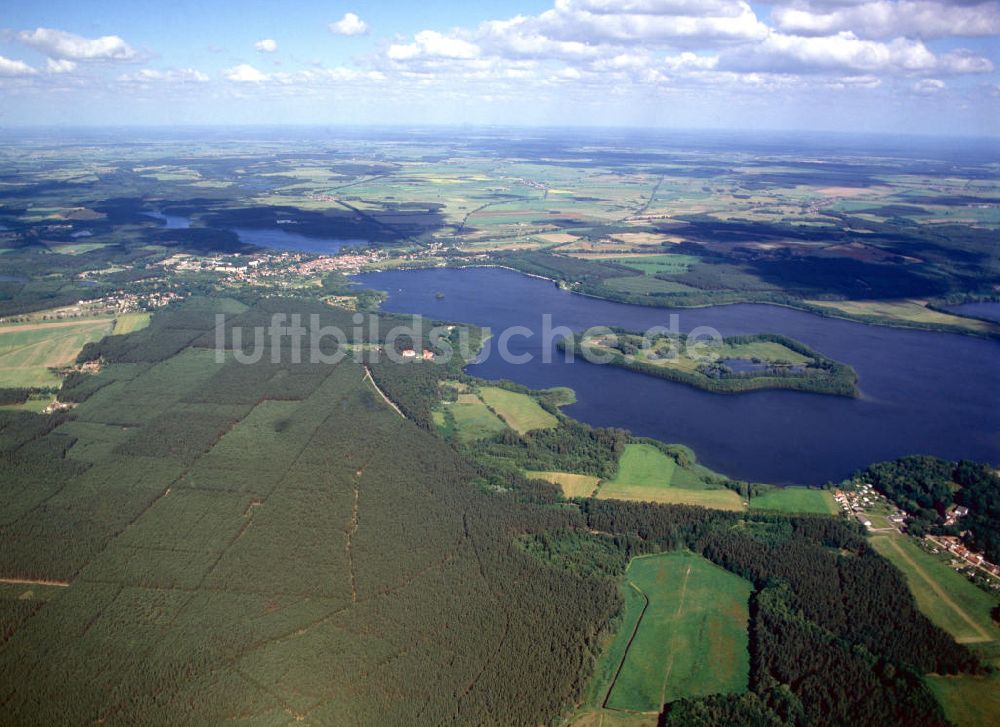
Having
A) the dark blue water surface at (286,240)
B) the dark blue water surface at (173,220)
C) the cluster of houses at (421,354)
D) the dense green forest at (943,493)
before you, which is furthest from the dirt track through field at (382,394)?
the dark blue water surface at (173,220)

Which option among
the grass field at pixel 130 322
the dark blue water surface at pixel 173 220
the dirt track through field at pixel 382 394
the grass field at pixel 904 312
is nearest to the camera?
the dirt track through field at pixel 382 394

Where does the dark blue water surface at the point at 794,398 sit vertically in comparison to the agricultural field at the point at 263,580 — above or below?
above

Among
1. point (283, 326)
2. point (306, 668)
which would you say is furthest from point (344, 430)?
point (283, 326)

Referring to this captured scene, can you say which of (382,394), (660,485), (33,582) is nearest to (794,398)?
(660,485)

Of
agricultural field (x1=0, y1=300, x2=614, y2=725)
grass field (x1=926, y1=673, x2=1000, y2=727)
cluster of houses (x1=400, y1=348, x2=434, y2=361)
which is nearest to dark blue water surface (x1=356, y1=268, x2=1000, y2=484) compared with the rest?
cluster of houses (x1=400, y1=348, x2=434, y2=361)

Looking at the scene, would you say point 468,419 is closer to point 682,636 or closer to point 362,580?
point 362,580

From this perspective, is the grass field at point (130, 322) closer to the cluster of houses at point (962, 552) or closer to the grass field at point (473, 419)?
the grass field at point (473, 419)

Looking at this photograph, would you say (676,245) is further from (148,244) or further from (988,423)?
(148,244)
